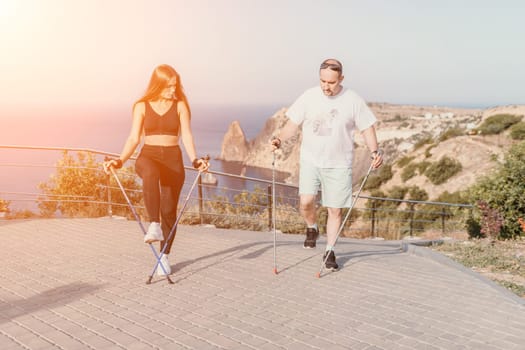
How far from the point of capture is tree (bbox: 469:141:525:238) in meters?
12.3

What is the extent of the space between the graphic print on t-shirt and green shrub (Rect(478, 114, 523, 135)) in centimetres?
5094

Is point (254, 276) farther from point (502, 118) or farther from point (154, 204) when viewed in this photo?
point (502, 118)

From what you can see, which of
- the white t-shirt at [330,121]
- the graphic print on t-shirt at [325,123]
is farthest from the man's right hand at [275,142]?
the graphic print on t-shirt at [325,123]

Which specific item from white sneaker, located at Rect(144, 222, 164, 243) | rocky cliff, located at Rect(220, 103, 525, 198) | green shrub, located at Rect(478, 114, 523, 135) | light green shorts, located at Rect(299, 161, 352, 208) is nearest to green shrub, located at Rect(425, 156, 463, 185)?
rocky cliff, located at Rect(220, 103, 525, 198)

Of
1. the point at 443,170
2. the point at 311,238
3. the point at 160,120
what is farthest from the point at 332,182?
the point at 443,170

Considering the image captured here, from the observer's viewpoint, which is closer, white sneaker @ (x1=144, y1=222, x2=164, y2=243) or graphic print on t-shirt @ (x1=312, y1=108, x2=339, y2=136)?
white sneaker @ (x1=144, y1=222, x2=164, y2=243)

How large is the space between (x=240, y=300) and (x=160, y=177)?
4.86 ft

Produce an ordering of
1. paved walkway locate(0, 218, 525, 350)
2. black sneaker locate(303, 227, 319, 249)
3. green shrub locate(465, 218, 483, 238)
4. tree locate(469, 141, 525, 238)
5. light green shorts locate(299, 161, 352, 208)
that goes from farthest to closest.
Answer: green shrub locate(465, 218, 483, 238) → tree locate(469, 141, 525, 238) → black sneaker locate(303, 227, 319, 249) → light green shorts locate(299, 161, 352, 208) → paved walkway locate(0, 218, 525, 350)

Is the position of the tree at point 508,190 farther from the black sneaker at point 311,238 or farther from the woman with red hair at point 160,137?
the woman with red hair at point 160,137

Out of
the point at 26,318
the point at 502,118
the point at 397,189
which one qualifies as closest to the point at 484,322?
the point at 26,318

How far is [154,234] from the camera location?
18.2ft

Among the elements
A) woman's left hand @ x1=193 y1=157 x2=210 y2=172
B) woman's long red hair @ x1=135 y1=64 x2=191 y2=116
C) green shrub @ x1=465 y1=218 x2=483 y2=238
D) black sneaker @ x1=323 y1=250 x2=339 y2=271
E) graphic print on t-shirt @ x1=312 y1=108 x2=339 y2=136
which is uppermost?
woman's long red hair @ x1=135 y1=64 x2=191 y2=116

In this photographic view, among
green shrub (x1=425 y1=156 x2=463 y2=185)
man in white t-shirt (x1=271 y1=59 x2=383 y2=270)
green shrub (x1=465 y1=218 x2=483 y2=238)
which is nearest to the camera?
man in white t-shirt (x1=271 y1=59 x2=383 y2=270)

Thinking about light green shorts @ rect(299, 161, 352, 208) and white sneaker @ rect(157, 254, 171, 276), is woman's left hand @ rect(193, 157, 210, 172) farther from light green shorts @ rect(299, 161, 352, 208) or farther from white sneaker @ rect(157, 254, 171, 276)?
light green shorts @ rect(299, 161, 352, 208)
